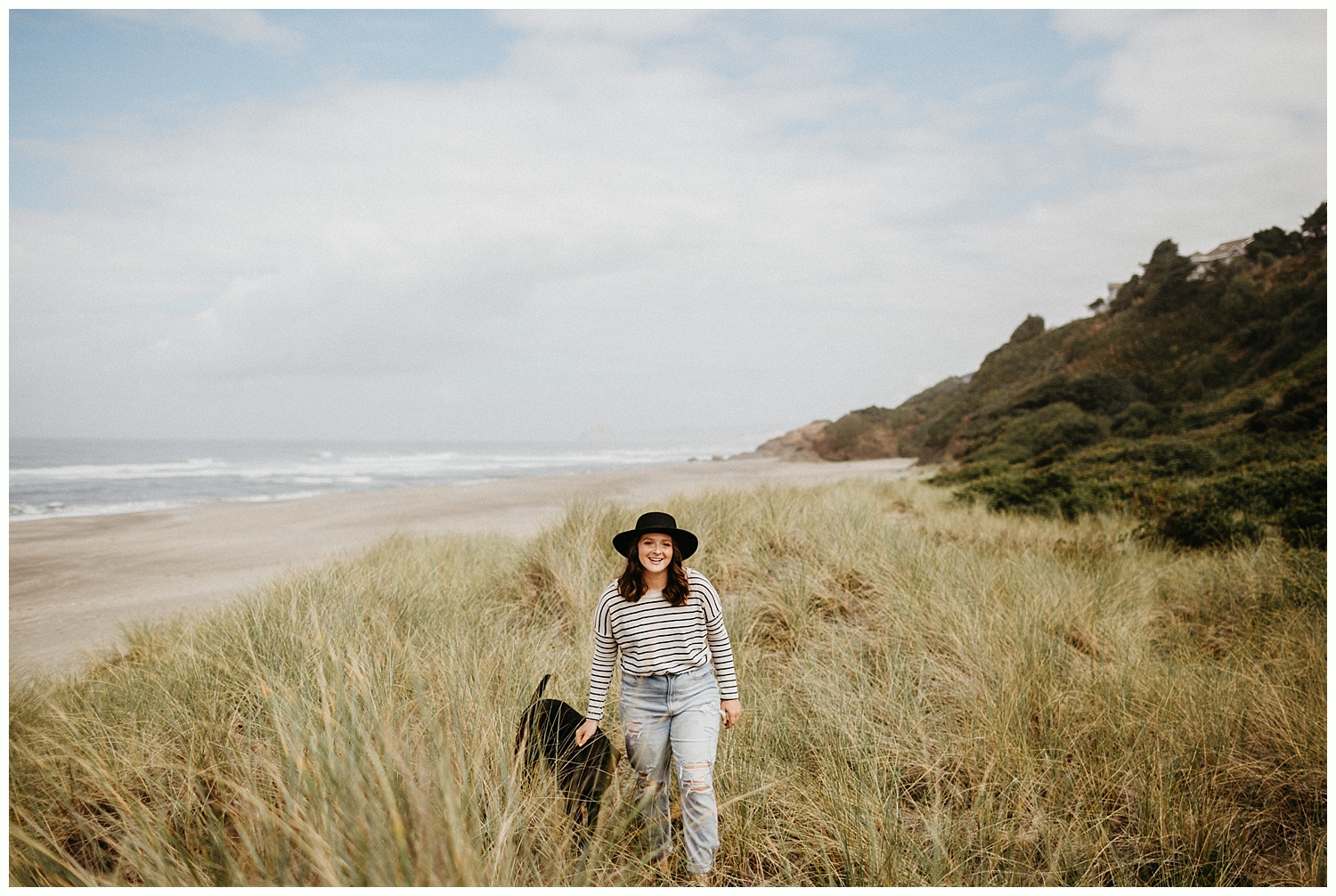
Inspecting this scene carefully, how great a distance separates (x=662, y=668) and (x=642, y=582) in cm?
33

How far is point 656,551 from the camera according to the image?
254 cm

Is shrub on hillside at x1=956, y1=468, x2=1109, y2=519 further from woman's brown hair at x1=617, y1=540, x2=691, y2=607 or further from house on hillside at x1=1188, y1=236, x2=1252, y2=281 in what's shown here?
house on hillside at x1=1188, y1=236, x2=1252, y2=281

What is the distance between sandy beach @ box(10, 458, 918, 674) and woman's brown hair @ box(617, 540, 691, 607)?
4.39m

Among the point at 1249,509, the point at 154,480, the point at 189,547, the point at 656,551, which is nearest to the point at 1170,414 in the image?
the point at 1249,509

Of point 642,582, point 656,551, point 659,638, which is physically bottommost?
point 659,638

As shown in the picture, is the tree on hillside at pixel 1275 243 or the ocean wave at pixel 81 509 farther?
the tree on hillside at pixel 1275 243

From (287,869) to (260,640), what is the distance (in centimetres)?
201

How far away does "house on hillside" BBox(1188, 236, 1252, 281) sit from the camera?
25.9 meters

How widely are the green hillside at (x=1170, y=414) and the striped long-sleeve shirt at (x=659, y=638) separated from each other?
7.11 m

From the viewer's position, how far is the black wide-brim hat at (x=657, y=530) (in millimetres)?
2494

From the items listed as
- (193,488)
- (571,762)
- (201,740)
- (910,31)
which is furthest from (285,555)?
(193,488)

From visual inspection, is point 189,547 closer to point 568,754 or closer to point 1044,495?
point 568,754

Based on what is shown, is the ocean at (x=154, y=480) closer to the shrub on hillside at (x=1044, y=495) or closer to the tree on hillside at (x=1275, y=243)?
the shrub on hillside at (x=1044, y=495)

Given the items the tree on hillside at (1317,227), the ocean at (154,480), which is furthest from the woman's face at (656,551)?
the tree on hillside at (1317,227)
